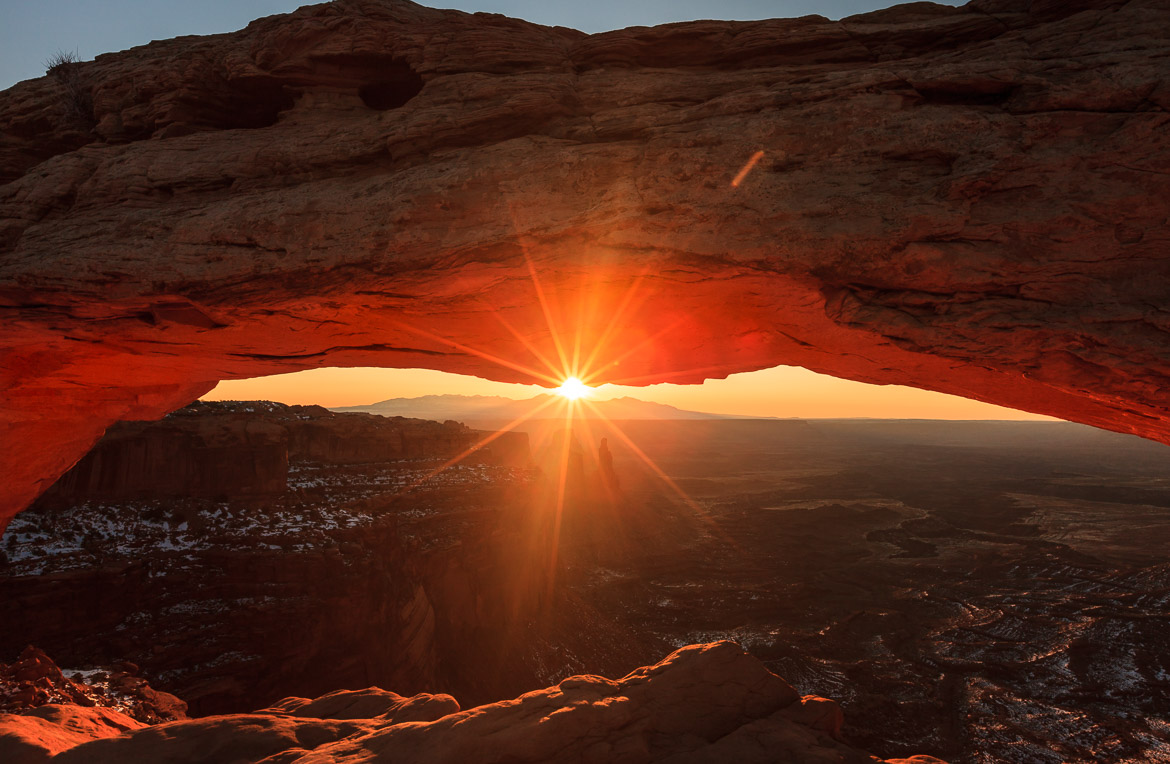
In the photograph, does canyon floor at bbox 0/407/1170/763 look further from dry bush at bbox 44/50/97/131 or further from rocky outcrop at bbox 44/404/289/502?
dry bush at bbox 44/50/97/131

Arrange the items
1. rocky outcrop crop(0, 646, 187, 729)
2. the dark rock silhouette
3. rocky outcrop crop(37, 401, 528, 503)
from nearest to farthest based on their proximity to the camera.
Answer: rocky outcrop crop(0, 646, 187, 729)
rocky outcrop crop(37, 401, 528, 503)
the dark rock silhouette

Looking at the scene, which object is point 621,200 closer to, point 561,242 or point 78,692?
point 561,242

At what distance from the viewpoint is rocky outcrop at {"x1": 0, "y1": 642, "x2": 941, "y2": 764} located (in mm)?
4531

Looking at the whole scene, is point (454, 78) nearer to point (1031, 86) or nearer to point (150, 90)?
point (150, 90)

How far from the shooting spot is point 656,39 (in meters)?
7.64

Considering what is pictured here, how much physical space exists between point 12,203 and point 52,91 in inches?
109

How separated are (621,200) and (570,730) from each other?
232 inches

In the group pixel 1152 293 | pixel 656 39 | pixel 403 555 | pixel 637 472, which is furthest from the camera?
pixel 637 472

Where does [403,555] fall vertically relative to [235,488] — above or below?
below

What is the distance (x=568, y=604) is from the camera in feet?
98.9

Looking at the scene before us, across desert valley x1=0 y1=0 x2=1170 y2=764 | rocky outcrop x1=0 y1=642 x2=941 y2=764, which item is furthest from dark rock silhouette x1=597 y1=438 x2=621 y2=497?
rocky outcrop x1=0 y1=642 x2=941 y2=764

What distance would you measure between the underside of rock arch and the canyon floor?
1130 cm

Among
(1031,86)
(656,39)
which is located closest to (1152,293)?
(1031,86)

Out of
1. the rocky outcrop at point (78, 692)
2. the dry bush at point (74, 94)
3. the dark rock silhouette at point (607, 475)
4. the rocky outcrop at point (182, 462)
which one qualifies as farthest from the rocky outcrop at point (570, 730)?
the dark rock silhouette at point (607, 475)
